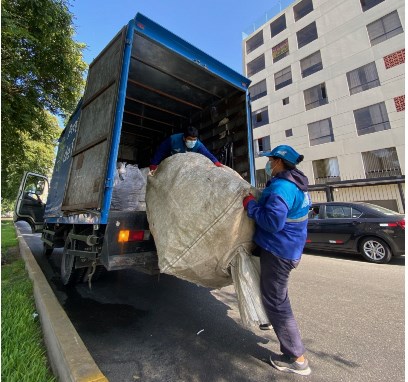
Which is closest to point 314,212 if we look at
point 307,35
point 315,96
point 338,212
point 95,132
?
point 338,212

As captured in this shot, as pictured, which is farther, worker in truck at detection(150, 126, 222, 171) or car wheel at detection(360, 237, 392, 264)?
car wheel at detection(360, 237, 392, 264)

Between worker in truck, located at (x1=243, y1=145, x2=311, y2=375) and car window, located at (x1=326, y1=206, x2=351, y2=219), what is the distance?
542 centimetres

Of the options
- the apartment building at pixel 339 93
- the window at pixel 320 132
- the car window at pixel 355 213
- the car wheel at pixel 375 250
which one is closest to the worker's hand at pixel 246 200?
the car wheel at pixel 375 250

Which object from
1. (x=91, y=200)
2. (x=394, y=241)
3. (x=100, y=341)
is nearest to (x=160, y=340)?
(x=100, y=341)

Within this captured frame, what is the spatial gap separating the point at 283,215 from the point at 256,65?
25.1 meters

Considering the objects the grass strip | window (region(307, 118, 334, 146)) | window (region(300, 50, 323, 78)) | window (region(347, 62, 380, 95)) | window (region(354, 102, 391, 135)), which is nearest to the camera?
the grass strip

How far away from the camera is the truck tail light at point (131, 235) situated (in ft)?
8.97

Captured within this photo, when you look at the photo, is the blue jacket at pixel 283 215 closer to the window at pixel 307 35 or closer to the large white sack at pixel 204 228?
the large white sack at pixel 204 228

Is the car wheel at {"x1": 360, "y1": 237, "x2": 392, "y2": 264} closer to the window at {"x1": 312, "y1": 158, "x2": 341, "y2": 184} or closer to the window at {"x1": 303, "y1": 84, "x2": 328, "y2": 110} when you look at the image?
the window at {"x1": 312, "y1": 158, "x2": 341, "y2": 184}

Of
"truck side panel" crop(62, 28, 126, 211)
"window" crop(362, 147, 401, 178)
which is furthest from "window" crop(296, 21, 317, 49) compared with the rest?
"truck side panel" crop(62, 28, 126, 211)

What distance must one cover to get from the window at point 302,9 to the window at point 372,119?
379 inches

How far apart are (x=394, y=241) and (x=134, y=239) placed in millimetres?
5887

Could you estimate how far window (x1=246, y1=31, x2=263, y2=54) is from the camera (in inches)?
956

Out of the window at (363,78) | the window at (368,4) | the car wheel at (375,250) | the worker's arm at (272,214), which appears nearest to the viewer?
the worker's arm at (272,214)
